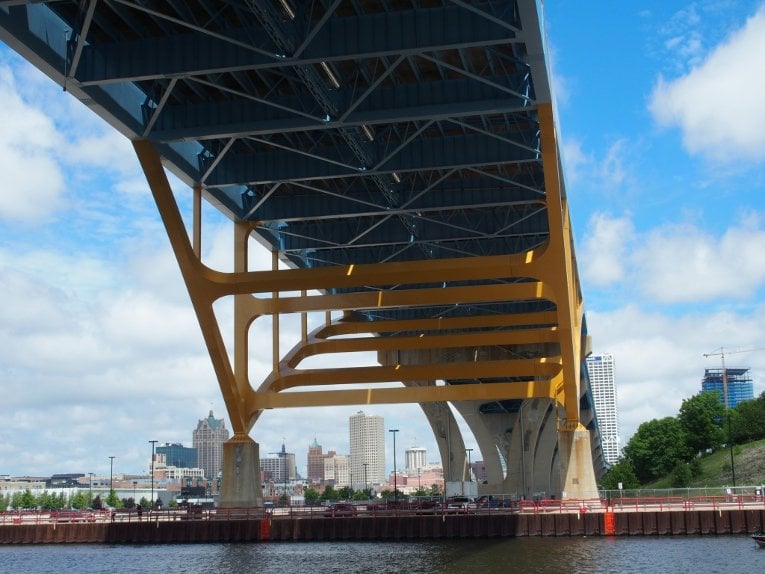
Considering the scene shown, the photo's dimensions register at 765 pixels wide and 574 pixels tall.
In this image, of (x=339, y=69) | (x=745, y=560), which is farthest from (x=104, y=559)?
(x=745, y=560)

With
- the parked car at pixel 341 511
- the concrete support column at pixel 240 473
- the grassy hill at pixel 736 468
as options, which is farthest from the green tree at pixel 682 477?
the concrete support column at pixel 240 473

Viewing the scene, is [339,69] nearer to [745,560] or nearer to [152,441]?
[745,560]

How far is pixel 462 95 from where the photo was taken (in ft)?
118

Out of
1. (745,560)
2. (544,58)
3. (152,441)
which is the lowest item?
(745,560)

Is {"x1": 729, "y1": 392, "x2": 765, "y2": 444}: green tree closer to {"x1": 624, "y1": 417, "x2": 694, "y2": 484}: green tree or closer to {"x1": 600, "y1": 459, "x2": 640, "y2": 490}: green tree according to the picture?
{"x1": 624, "y1": 417, "x2": 694, "y2": 484}: green tree

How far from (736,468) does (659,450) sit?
89.1ft

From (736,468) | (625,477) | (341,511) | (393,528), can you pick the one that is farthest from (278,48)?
(625,477)

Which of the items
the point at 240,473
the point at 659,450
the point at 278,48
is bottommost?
the point at 240,473

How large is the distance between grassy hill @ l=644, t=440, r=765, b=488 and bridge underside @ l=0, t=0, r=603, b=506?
1200 inches

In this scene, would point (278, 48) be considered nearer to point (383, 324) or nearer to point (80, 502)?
point (383, 324)

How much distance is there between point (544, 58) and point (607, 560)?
17728 mm

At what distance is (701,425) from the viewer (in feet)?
387

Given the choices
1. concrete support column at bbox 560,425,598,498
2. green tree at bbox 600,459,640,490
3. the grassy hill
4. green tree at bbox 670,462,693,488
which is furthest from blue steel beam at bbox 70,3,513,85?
green tree at bbox 600,459,640,490

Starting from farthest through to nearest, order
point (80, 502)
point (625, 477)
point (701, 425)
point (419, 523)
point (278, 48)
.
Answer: point (80, 502) < point (625, 477) < point (701, 425) < point (419, 523) < point (278, 48)
